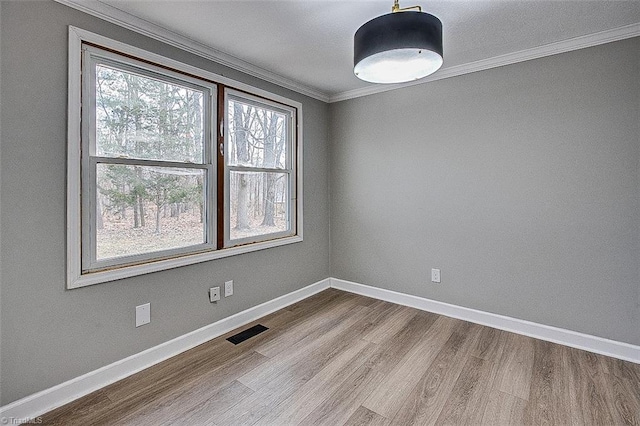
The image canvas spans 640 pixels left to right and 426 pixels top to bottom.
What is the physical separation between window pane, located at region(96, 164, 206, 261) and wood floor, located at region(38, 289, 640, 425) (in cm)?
88

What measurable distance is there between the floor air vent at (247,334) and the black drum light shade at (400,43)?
2228 millimetres

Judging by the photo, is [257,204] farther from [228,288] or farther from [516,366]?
[516,366]

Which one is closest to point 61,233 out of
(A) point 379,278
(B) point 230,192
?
(B) point 230,192

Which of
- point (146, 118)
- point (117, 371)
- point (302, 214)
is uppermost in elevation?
point (146, 118)

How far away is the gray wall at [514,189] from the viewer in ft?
7.55

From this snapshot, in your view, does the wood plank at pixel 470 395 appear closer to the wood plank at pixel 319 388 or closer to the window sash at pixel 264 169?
the wood plank at pixel 319 388

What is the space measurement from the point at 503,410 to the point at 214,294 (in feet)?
7.13

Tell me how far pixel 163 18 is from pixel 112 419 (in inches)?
98.0

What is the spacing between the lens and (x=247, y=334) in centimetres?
270

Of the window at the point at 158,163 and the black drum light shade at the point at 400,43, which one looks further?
the window at the point at 158,163

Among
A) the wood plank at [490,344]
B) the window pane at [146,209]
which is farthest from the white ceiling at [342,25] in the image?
the wood plank at [490,344]

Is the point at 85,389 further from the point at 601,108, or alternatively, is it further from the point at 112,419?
the point at 601,108

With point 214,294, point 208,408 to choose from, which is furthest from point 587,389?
point 214,294

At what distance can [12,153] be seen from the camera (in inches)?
65.2
